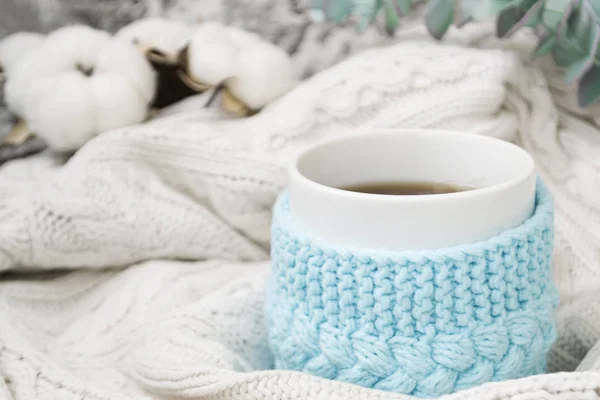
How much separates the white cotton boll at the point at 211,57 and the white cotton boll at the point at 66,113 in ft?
0.38

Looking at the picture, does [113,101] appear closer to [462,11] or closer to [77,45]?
[77,45]

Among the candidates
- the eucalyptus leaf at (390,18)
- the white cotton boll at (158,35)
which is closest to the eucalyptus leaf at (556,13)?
the eucalyptus leaf at (390,18)

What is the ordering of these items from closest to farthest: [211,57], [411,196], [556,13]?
[411,196] < [556,13] < [211,57]

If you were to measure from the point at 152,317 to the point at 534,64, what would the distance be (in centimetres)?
48

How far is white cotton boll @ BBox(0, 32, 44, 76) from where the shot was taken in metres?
0.74

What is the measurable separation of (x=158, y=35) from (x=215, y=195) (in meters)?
0.22

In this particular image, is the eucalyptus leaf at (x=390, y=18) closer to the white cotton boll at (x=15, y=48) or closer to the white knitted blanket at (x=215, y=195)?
the white knitted blanket at (x=215, y=195)

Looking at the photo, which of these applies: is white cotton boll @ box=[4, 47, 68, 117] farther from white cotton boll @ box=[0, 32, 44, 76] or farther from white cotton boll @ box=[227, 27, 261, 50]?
white cotton boll @ box=[227, 27, 261, 50]

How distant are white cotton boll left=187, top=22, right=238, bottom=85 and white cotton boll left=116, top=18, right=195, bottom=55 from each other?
0.03 meters

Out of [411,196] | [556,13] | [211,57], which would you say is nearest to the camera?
[411,196]

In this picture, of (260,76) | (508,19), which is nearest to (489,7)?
→ (508,19)

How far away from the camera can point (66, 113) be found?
655 millimetres

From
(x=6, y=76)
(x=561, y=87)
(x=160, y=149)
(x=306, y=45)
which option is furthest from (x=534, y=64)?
(x=6, y=76)

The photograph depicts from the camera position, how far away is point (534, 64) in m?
0.71
